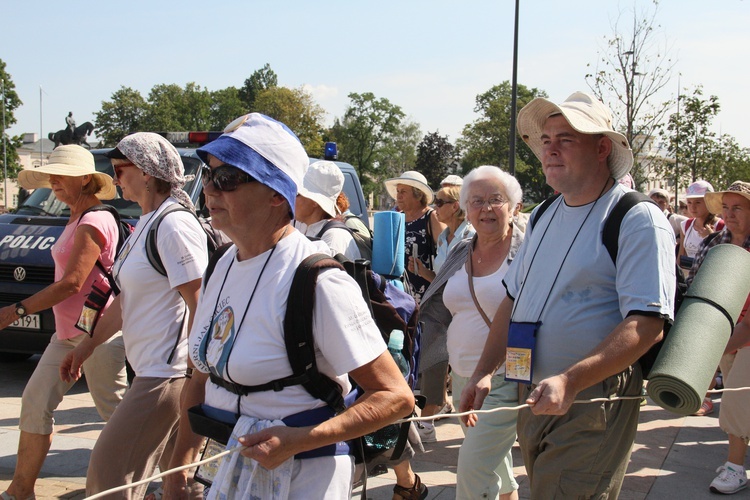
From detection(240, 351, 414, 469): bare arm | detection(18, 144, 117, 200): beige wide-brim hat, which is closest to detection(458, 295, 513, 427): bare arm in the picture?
detection(240, 351, 414, 469): bare arm

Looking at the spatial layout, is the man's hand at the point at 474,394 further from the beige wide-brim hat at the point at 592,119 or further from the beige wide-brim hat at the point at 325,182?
the beige wide-brim hat at the point at 325,182

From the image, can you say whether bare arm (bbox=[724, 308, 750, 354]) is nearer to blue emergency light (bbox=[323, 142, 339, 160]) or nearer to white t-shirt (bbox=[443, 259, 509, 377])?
white t-shirt (bbox=[443, 259, 509, 377])

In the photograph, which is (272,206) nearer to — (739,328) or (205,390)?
(205,390)

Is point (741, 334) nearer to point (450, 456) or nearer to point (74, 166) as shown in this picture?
point (450, 456)

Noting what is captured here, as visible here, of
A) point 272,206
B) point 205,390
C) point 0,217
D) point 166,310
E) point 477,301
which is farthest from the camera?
point 0,217

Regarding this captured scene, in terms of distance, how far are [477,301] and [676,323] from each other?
5.64 feet

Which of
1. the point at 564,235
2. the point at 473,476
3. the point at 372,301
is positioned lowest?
the point at 473,476

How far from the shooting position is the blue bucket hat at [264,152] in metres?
2.23

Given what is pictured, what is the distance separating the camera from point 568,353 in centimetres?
274

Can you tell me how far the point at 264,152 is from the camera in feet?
7.42

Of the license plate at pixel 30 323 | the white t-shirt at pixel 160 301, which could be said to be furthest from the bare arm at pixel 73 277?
the license plate at pixel 30 323

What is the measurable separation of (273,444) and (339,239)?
2.81 m

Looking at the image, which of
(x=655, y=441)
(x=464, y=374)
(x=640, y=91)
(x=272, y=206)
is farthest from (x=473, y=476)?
(x=640, y=91)

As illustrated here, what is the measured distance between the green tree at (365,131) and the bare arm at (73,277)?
252 feet
